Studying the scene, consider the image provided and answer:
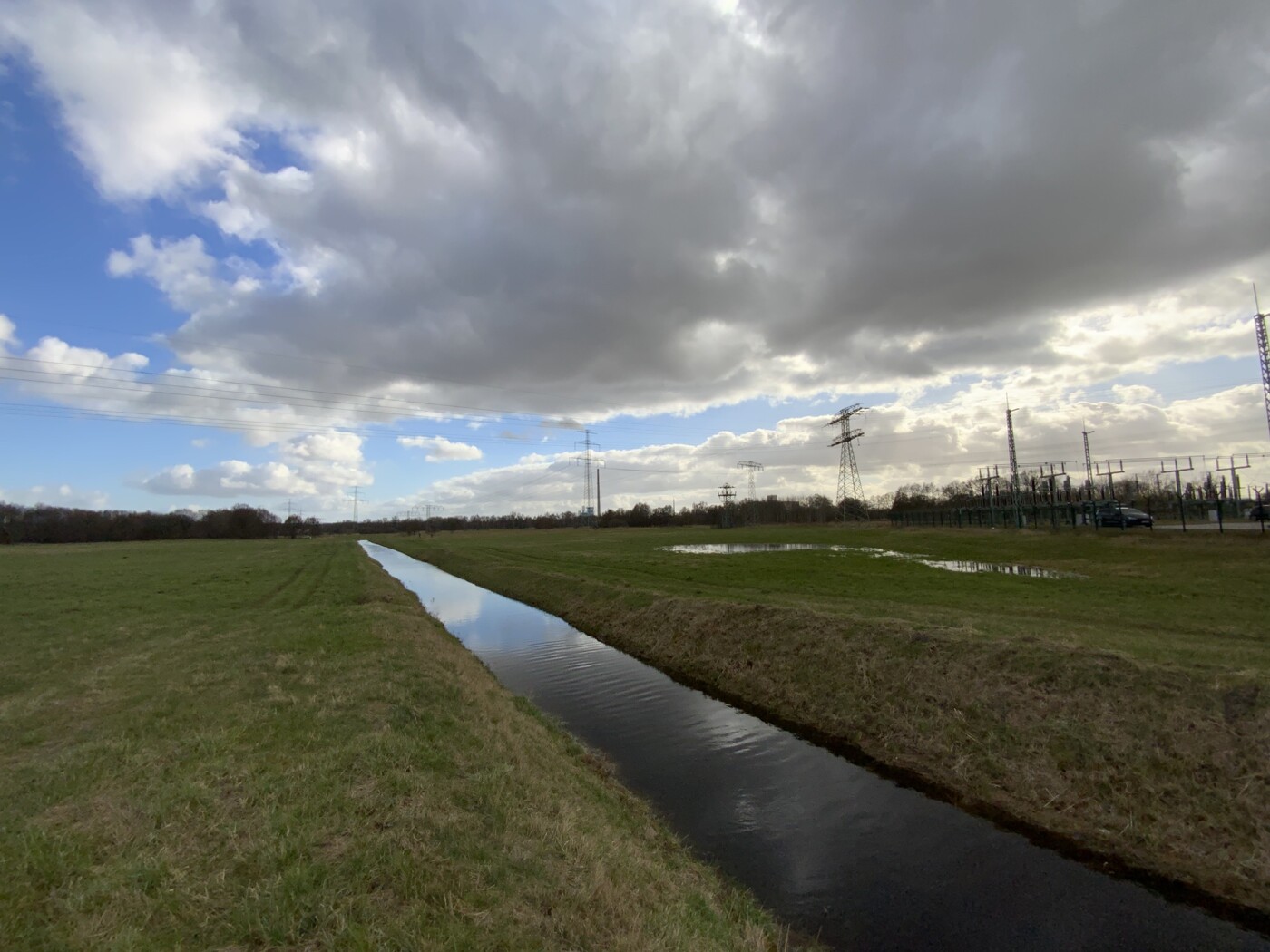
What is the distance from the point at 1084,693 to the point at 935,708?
108 inches

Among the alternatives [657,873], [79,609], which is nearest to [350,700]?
[657,873]

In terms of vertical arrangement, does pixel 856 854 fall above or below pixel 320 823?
below

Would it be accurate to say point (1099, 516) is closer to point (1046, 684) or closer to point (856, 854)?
point (1046, 684)

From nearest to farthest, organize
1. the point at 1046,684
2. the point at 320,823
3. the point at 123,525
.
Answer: the point at 320,823, the point at 1046,684, the point at 123,525

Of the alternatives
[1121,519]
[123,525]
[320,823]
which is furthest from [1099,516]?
[123,525]

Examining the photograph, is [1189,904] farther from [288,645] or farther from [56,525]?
[56,525]

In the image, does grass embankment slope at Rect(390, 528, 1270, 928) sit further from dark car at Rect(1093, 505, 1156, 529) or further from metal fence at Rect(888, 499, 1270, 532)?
dark car at Rect(1093, 505, 1156, 529)

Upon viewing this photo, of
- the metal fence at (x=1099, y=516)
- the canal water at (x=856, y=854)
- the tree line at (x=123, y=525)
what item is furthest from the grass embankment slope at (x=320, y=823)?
the tree line at (x=123, y=525)

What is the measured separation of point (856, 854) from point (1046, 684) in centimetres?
578

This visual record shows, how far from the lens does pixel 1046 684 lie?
40.7ft

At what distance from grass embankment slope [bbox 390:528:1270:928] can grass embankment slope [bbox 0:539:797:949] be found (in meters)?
5.93

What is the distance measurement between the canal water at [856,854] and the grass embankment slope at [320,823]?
983 mm

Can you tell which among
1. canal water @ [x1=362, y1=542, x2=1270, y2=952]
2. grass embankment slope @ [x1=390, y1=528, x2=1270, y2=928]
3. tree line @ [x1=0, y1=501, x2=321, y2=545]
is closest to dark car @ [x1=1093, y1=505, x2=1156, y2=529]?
grass embankment slope @ [x1=390, y1=528, x2=1270, y2=928]

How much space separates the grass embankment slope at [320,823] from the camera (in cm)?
548
